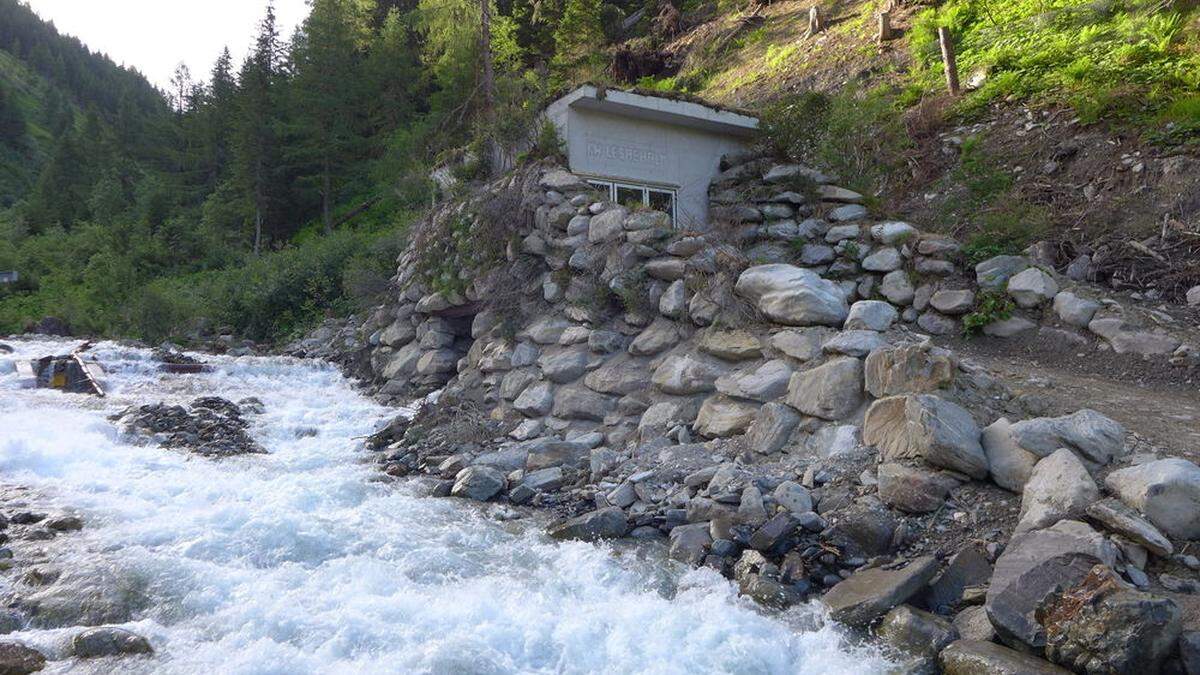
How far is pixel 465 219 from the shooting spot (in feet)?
40.3

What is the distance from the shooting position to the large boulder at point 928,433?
539 centimetres

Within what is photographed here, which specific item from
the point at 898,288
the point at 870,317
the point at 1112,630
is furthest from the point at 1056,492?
the point at 898,288

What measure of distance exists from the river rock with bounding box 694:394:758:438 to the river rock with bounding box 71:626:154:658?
5.01 meters

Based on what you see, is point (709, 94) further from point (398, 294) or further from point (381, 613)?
point (381, 613)

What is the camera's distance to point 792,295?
762cm

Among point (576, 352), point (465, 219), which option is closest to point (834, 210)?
point (576, 352)

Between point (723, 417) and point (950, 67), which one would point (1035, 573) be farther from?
point (950, 67)

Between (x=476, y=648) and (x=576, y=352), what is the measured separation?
5465 millimetres

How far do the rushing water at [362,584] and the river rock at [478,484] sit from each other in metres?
0.25

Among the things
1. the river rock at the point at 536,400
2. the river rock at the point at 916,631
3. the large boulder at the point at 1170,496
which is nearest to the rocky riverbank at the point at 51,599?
the river rock at the point at 916,631

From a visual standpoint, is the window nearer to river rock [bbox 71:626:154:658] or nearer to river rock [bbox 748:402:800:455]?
river rock [bbox 748:402:800:455]

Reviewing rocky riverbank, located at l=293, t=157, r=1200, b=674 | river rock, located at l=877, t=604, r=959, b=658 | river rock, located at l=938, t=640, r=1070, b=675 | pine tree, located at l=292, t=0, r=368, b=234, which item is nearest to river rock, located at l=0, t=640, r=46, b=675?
rocky riverbank, located at l=293, t=157, r=1200, b=674

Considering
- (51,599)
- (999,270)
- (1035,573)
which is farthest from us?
(999,270)

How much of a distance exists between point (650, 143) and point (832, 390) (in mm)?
6854
